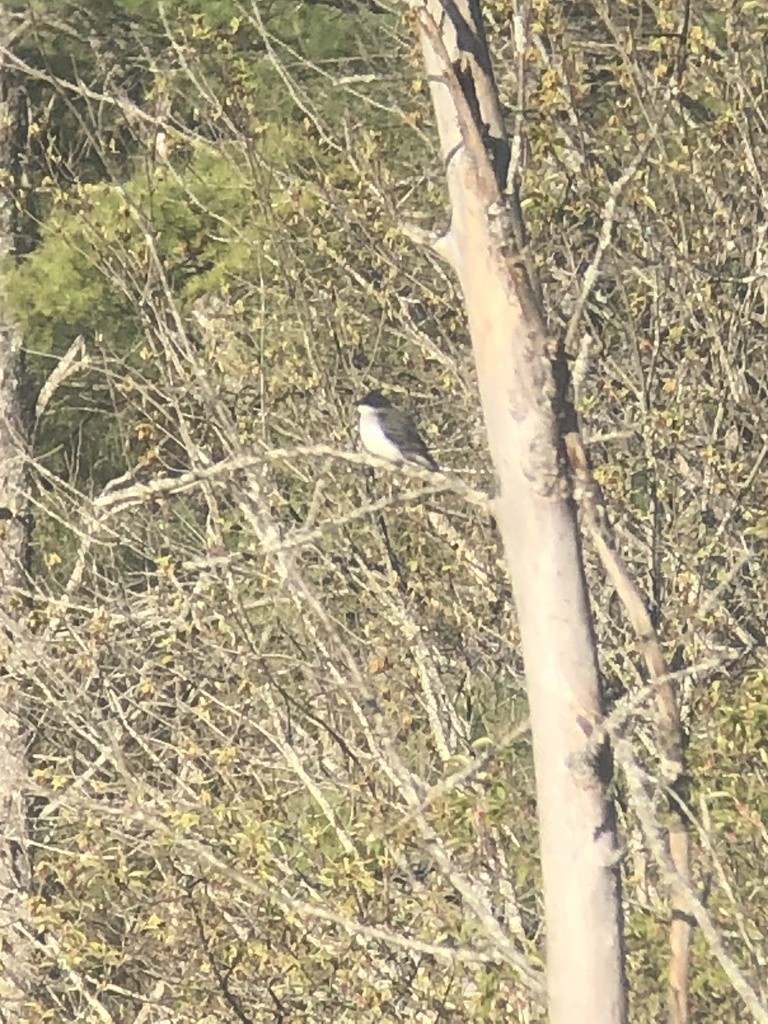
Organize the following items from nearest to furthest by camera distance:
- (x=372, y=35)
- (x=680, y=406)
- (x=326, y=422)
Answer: (x=680, y=406) → (x=326, y=422) → (x=372, y=35)

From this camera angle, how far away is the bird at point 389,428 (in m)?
4.66

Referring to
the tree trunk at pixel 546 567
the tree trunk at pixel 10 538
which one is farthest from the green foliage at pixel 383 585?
the tree trunk at pixel 546 567

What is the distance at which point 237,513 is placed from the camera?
530 cm

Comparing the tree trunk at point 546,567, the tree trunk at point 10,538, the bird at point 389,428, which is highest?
the tree trunk at point 546,567

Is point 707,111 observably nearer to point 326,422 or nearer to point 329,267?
point 329,267

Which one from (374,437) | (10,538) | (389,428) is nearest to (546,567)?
(374,437)

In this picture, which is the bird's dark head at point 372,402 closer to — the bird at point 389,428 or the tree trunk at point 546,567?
the bird at point 389,428

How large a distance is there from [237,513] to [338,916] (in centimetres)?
213

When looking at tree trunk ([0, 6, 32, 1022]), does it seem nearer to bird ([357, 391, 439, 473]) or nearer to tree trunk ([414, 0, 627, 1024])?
bird ([357, 391, 439, 473])

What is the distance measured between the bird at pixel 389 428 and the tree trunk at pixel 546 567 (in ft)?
6.72

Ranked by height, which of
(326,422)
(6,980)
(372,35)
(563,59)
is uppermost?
(563,59)

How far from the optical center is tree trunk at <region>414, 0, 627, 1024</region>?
2.48 m

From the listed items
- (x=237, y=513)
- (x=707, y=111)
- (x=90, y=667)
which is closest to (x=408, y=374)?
(x=237, y=513)

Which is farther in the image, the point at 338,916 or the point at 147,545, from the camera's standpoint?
the point at 147,545
